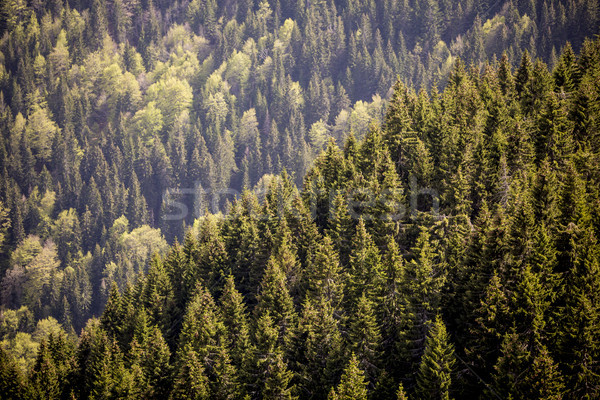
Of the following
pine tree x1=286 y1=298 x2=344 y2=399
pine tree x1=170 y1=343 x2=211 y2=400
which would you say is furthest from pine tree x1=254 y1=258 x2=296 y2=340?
pine tree x1=170 y1=343 x2=211 y2=400

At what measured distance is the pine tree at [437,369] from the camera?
150 feet

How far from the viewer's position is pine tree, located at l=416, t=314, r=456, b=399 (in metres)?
45.6

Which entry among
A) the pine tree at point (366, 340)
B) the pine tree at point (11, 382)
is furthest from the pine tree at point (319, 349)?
the pine tree at point (11, 382)

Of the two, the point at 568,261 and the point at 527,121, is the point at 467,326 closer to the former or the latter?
the point at 568,261

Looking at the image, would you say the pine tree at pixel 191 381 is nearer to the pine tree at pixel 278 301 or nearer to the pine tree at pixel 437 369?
the pine tree at pixel 278 301

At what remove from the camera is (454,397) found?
1877 inches

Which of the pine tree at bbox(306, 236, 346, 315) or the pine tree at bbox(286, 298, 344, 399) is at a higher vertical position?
the pine tree at bbox(306, 236, 346, 315)

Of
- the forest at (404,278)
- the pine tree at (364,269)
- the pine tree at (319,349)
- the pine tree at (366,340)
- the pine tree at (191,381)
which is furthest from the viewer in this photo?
the pine tree at (191,381)

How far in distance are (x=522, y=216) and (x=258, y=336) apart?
2489cm

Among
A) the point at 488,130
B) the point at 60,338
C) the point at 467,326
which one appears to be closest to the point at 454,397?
the point at 467,326

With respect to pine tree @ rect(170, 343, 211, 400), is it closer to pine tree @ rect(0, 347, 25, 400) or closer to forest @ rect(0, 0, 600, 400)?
forest @ rect(0, 0, 600, 400)

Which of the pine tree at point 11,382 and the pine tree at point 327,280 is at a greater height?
the pine tree at point 327,280

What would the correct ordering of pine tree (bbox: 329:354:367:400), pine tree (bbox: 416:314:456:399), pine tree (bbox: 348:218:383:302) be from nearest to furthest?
pine tree (bbox: 416:314:456:399), pine tree (bbox: 329:354:367:400), pine tree (bbox: 348:218:383:302)

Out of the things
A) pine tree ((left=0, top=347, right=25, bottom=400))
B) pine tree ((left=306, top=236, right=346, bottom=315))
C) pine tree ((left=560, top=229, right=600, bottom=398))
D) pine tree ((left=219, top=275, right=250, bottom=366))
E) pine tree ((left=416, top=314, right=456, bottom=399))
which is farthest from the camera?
pine tree ((left=0, top=347, right=25, bottom=400))
